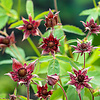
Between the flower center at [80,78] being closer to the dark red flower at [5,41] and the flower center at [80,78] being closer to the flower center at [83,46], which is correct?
the flower center at [83,46]

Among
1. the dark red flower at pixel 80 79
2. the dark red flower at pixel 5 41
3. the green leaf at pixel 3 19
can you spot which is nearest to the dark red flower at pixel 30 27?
the dark red flower at pixel 5 41

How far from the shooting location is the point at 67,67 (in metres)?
0.66

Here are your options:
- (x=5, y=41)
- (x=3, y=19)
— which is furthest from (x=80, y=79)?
(x=3, y=19)

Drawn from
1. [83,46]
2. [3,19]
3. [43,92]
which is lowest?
[43,92]

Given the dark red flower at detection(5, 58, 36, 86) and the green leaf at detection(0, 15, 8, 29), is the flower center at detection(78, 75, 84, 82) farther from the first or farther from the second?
the green leaf at detection(0, 15, 8, 29)

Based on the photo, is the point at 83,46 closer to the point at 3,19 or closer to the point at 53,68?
the point at 53,68

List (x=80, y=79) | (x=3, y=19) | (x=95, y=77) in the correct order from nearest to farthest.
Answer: (x=80, y=79) < (x=95, y=77) < (x=3, y=19)

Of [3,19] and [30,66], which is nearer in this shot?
[30,66]

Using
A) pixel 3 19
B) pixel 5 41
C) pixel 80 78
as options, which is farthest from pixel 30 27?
pixel 3 19

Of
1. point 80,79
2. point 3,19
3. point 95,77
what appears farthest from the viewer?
point 3,19

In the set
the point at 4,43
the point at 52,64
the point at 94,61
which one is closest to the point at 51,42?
the point at 52,64

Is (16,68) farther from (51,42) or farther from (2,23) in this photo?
(2,23)

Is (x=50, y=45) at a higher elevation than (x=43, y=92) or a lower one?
higher

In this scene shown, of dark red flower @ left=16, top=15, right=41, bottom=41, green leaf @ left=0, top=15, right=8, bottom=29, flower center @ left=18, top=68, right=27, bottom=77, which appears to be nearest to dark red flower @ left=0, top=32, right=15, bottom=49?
dark red flower @ left=16, top=15, right=41, bottom=41
